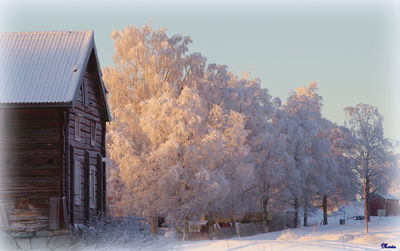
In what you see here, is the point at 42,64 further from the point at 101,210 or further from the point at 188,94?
the point at 188,94

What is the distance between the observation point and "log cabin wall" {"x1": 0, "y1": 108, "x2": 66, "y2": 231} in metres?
31.2

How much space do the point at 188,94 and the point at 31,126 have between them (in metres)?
18.1

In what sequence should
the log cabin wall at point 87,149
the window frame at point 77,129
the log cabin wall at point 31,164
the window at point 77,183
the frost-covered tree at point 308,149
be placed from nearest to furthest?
the log cabin wall at point 31,164, the log cabin wall at point 87,149, the window at point 77,183, the window frame at point 77,129, the frost-covered tree at point 308,149

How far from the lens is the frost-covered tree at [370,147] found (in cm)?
7119

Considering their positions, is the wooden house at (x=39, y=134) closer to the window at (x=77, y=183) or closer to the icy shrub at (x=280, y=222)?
the window at (x=77, y=183)

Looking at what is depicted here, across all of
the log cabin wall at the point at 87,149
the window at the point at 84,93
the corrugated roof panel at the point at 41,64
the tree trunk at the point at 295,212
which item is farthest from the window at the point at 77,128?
the tree trunk at the point at 295,212

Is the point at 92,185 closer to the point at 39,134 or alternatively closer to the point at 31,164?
the point at 31,164

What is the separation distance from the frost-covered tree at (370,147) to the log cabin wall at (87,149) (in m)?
38.5

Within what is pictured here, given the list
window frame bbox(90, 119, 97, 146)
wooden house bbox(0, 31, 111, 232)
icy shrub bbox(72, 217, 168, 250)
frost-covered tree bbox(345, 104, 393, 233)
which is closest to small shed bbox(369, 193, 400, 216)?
frost-covered tree bbox(345, 104, 393, 233)

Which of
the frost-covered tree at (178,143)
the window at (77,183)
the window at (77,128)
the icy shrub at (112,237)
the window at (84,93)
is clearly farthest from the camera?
the frost-covered tree at (178,143)

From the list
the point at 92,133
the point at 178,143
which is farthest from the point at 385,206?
the point at 92,133

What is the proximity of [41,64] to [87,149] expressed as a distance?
16.6ft

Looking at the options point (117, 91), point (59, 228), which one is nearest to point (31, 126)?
point (59, 228)

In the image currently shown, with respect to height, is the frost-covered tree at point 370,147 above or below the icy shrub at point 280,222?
above
